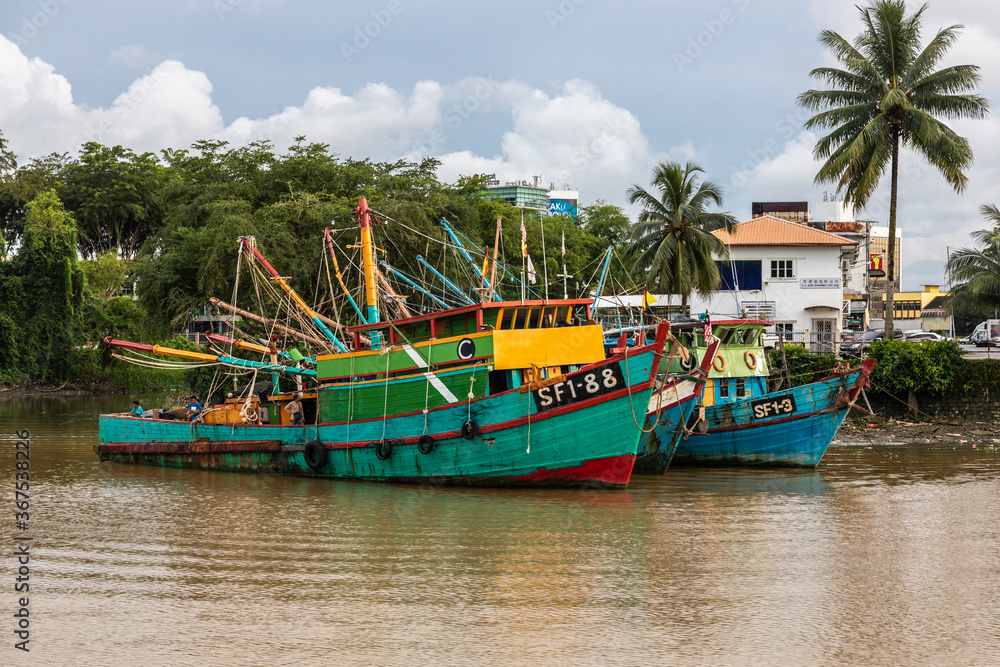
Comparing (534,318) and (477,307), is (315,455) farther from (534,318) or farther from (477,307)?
(534,318)

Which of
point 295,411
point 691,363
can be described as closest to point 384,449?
point 295,411

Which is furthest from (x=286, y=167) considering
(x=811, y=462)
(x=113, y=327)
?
(x=811, y=462)

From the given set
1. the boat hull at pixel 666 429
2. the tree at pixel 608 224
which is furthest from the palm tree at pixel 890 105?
the tree at pixel 608 224

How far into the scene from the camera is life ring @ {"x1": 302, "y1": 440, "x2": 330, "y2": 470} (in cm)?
2011

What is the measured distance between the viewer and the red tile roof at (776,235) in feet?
127

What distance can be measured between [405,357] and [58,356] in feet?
125

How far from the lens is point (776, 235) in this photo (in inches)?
1555

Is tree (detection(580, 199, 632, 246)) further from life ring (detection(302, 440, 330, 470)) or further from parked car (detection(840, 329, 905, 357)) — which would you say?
life ring (detection(302, 440, 330, 470))

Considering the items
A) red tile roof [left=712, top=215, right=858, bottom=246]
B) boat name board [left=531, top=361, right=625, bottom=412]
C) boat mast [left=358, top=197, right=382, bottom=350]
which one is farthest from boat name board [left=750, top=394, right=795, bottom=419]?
red tile roof [left=712, top=215, right=858, bottom=246]

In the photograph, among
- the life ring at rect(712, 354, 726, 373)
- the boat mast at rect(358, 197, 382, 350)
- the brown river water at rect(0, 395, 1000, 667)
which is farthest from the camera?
the life ring at rect(712, 354, 726, 373)

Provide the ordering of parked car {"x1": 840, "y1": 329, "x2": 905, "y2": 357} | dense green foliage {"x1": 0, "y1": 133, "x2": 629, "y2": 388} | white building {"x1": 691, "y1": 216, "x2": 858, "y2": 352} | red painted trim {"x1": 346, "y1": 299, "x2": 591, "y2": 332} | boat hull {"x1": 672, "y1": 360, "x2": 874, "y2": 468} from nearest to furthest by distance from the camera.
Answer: red painted trim {"x1": 346, "y1": 299, "x2": 591, "y2": 332}
boat hull {"x1": 672, "y1": 360, "x2": 874, "y2": 468}
parked car {"x1": 840, "y1": 329, "x2": 905, "y2": 357}
dense green foliage {"x1": 0, "y1": 133, "x2": 629, "y2": 388}
white building {"x1": 691, "y1": 216, "x2": 858, "y2": 352}

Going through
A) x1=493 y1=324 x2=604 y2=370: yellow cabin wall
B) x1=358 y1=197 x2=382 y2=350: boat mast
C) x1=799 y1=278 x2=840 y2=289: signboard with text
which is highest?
x1=799 y1=278 x2=840 y2=289: signboard with text

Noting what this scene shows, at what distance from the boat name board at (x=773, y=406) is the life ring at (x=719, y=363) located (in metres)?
1.47

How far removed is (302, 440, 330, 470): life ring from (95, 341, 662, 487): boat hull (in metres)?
0.04
